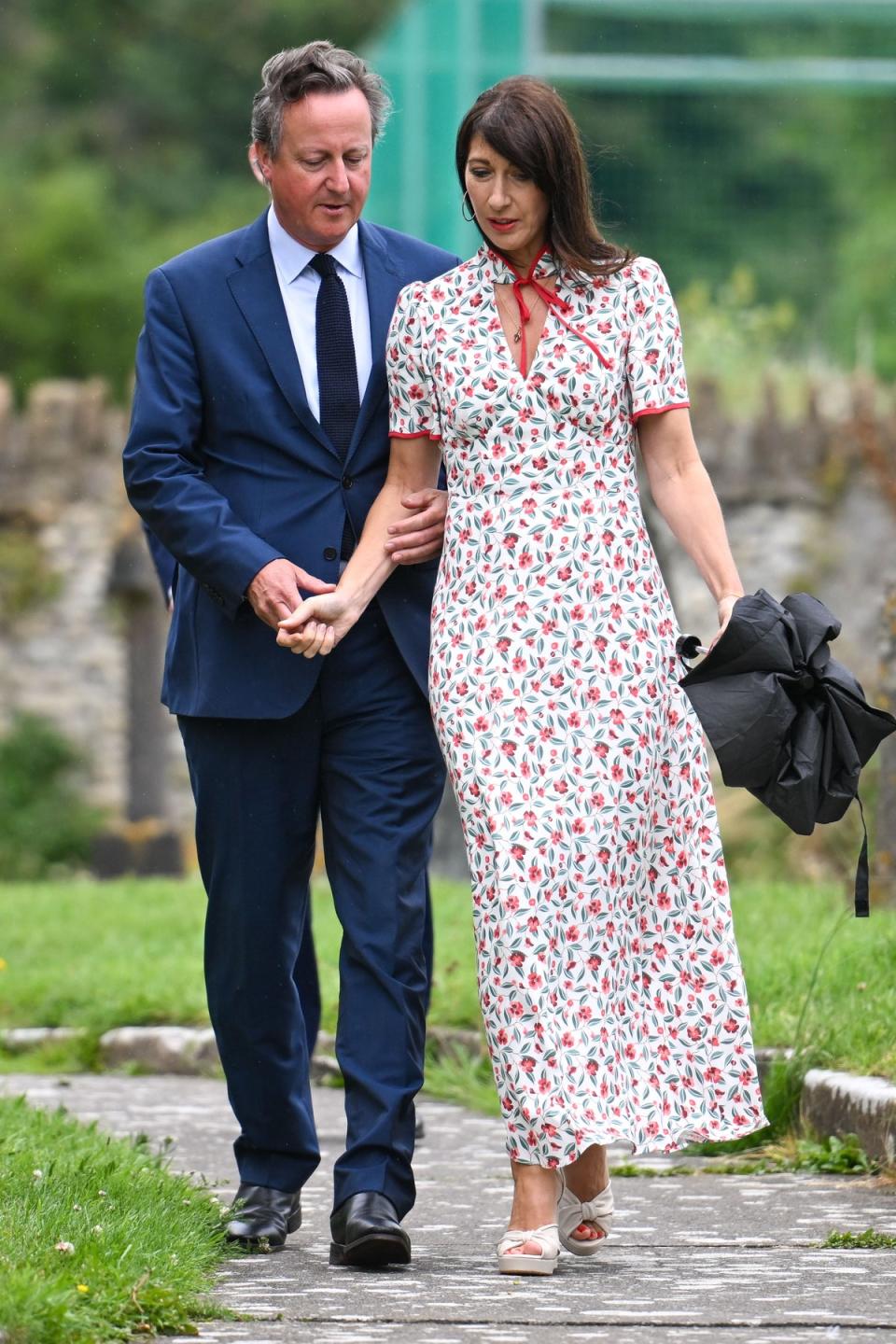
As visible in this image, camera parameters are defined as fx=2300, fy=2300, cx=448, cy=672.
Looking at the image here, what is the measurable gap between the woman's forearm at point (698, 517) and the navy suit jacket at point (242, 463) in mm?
523

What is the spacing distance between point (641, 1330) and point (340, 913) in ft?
3.68

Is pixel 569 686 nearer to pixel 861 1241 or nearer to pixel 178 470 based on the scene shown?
pixel 178 470

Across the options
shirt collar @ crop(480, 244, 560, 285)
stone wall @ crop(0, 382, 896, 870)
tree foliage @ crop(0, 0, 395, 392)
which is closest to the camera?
shirt collar @ crop(480, 244, 560, 285)

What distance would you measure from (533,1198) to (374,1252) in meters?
0.30

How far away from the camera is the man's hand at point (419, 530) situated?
4312 mm

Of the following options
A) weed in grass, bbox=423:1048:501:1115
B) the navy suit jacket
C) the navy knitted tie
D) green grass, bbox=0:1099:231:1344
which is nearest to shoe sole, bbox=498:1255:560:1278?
Answer: green grass, bbox=0:1099:231:1344

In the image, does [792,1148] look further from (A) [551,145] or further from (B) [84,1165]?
(A) [551,145]

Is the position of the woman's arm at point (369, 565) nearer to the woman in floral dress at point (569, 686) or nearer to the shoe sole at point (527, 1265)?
the woman in floral dress at point (569, 686)

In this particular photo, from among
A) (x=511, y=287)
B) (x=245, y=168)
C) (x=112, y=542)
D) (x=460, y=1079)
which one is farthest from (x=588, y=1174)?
(x=245, y=168)

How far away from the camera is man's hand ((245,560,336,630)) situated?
419cm

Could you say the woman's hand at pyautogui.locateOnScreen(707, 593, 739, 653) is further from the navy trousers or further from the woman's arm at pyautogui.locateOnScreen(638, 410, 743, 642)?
the navy trousers

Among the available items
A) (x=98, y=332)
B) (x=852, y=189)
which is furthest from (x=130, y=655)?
(x=98, y=332)

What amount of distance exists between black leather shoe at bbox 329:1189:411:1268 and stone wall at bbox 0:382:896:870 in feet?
40.8

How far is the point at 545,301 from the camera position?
13.9 ft
